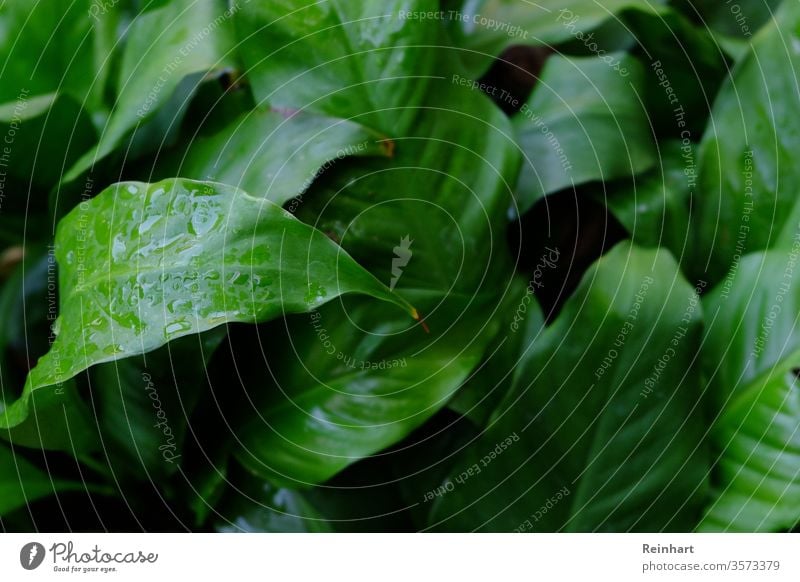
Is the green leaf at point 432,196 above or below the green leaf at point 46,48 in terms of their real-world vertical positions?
below

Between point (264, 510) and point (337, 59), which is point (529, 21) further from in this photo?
point (264, 510)

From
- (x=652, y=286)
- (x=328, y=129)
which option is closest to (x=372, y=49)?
(x=328, y=129)

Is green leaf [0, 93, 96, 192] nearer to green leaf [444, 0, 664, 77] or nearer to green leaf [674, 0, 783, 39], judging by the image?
green leaf [444, 0, 664, 77]

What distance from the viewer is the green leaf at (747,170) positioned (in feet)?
1.08

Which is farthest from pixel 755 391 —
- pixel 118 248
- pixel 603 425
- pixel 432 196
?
pixel 118 248

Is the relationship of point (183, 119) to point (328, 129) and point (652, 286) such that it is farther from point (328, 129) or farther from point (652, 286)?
point (652, 286)

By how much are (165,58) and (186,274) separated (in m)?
0.10

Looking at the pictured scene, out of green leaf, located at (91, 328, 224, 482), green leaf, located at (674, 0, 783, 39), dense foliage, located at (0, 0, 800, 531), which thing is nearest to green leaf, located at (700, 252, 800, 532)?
dense foliage, located at (0, 0, 800, 531)

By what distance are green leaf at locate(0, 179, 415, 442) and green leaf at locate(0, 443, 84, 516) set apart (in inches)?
1.7

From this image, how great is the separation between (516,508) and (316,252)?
0.50 ft

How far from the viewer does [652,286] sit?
0.31 meters

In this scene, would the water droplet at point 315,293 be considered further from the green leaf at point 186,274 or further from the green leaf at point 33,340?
the green leaf at point 33,340

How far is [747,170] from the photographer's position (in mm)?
330

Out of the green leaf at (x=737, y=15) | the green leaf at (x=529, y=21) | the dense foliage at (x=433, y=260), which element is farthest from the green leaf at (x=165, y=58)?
the green leaf at (x=737, y=15)
